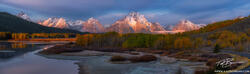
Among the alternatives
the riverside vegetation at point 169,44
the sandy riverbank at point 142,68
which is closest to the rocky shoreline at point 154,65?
the sandy riverbank at point 142,68

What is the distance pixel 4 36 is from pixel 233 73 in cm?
23189

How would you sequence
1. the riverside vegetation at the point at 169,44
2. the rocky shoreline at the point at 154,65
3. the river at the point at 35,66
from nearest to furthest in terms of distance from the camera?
the rocky shoreline at the point at 154,65 < the river at the point at 35,66 < the riverside vegetation at the point at 169,44

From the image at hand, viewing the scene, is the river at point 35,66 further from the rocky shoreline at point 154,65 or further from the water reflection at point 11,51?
the water reflection at point 11,51

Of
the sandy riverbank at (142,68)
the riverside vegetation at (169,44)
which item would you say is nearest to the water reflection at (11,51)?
the riverside vegetation at (169,44)

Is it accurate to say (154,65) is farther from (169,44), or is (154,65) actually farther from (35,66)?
(169,44)

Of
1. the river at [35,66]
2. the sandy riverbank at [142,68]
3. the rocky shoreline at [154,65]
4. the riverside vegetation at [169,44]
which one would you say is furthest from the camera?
the riverside vegetation at [169,44]

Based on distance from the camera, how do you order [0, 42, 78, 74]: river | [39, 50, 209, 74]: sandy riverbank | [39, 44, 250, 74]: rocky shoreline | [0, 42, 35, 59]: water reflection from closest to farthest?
[39, 50, 209, 74]: sandy riverbank < [39, 44, 250, 74]: rocky shoreline < [0, 42, 78, 74]: river < [0, 42, 35, 59]: water reflection

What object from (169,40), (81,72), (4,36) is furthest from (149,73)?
(4,36)

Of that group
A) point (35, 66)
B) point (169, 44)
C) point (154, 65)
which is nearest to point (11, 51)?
point (35, 66)

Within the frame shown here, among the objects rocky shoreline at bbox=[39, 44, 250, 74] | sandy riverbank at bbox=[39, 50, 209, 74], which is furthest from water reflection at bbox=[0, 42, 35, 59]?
sandy riverbank at bbox=[39, 50, 209, 74]

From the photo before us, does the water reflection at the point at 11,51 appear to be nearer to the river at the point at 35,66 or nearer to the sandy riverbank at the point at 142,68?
the river at the point at 35,66

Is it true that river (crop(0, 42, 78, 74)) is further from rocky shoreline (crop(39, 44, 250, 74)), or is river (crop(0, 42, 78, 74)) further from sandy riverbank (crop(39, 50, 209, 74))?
sandy riverbank (crop(39, 50, 209, 74))

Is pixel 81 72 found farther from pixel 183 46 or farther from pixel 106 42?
pixel 106 42

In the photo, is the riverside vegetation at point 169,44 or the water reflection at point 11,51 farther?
the riverside vegetation at point 169,44
